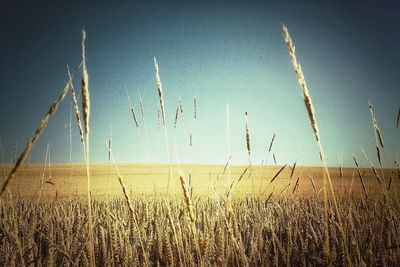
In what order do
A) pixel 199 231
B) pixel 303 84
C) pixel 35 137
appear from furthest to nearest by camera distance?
pixel 199 231
pixel 303 84
pixel 35 137

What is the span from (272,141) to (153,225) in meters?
1.36

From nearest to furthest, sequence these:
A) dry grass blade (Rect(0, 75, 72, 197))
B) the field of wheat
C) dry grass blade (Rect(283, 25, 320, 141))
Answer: dry grass blade (Rect(0, 75, 72, 197)) → dry grass blade (Rect(283, 25, 320, 141)) → the field of wheat

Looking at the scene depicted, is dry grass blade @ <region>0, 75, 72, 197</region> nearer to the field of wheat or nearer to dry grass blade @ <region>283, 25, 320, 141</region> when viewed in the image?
the field of wheat

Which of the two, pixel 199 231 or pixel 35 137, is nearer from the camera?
pixel 35 137

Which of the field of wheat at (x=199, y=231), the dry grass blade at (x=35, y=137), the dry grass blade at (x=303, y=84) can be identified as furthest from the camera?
the field of wheat at (x=199, y=231)

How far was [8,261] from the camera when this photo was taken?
183cm

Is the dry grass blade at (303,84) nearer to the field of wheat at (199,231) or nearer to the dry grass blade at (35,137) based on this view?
the field of wheat at (199,231)

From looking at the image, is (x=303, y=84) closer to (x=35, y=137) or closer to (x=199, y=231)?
(x=35, y=137)

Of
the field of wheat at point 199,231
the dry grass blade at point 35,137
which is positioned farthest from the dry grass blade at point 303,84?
the dry grass blade at point 35,137

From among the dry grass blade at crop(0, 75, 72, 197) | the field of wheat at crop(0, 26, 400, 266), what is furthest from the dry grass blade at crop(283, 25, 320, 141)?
the dry grass blade at crop(0, 75, 72, 197)

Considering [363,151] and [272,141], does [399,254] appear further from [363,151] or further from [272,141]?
[272,141]

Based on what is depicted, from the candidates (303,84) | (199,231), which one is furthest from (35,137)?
(199,231)

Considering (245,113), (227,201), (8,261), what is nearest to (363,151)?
(245,113)

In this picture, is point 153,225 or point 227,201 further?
point 153,225
